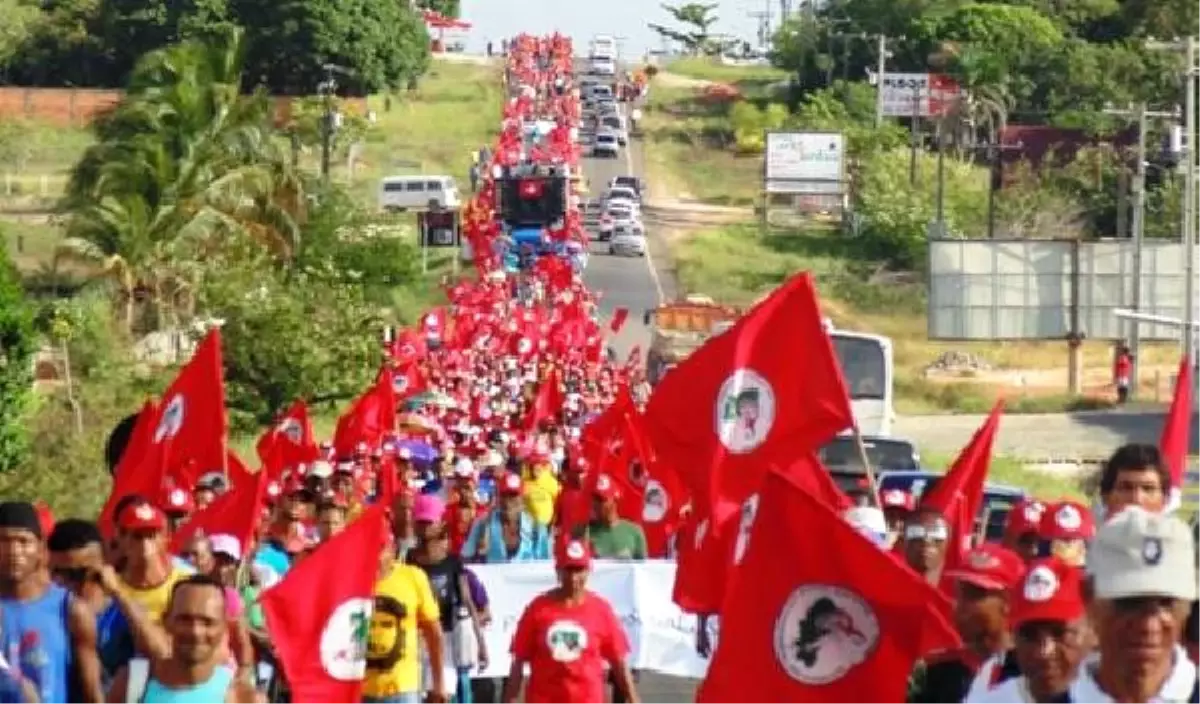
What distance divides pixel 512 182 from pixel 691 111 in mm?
42629

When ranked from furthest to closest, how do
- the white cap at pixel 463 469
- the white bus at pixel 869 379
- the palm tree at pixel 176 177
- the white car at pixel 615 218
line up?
the white car at pixel 615 218 → the palm tree at pixel 176 177 → the white bus at pixel 869 379 → the white cap at pixel 463 469

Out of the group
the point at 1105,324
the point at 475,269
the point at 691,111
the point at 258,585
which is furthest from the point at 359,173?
the point at 258,585

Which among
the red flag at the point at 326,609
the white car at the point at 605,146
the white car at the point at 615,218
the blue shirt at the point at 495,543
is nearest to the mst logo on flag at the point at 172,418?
the red flag at the point at 326,609

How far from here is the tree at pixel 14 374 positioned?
27422 mm

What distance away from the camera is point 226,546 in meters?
10.7

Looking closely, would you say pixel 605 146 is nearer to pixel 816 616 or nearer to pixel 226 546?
pixel 226 546

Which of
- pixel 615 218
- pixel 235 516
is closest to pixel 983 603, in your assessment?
pixel 235 516

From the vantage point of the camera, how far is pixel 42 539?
914 centimetres

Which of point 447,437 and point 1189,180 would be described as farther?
point 1189,180

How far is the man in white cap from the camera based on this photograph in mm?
5391

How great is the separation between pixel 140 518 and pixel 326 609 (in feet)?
3.91

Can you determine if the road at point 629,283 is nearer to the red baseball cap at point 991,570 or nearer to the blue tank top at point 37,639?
the blue tank top at point 37,639

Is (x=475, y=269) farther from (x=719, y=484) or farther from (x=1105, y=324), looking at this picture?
(x=719, y=484)

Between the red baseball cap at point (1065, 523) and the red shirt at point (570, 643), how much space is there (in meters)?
2.67
